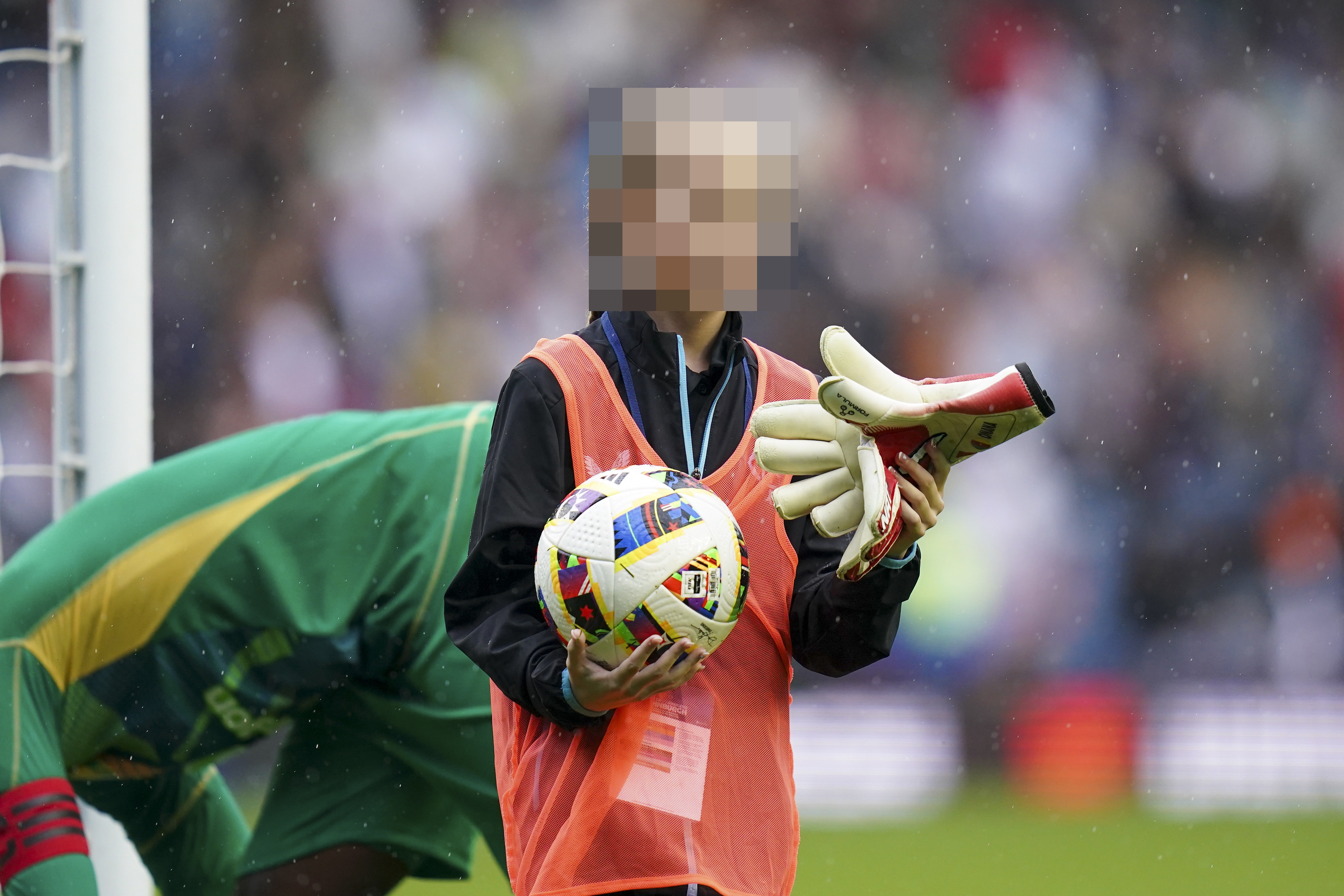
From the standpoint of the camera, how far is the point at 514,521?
81.5 inches

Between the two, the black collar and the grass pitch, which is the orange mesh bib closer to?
the black collar

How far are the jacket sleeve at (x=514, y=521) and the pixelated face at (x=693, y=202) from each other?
0.59 feet

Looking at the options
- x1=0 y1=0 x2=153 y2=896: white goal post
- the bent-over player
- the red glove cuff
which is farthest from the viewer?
x1=0 y1=0 x2=153 y2=896: white goal post

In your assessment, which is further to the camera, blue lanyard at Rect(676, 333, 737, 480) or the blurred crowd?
the blurred crowd

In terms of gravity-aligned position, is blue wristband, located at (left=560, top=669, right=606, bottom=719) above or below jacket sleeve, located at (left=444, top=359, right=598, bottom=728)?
below

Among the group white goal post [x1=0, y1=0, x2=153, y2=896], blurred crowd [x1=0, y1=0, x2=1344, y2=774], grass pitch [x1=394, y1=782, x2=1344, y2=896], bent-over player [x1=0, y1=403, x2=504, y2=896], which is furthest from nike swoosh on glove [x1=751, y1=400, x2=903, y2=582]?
blurred crowd [x1=0, y1=0, x2=1344, y2=774]

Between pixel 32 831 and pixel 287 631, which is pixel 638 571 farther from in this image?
pixel 32 831

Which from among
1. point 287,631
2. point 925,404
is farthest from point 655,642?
point 287,631

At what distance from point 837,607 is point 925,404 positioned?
1.06ft

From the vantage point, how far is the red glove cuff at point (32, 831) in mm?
3330

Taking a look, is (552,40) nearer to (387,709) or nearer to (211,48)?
(211,48)

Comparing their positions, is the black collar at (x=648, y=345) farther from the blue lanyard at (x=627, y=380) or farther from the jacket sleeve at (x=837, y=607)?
the jacket sleeve at (x=837, y=607)

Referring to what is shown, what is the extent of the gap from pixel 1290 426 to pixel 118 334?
736 cm

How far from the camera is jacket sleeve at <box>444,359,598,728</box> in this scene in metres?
2.07
